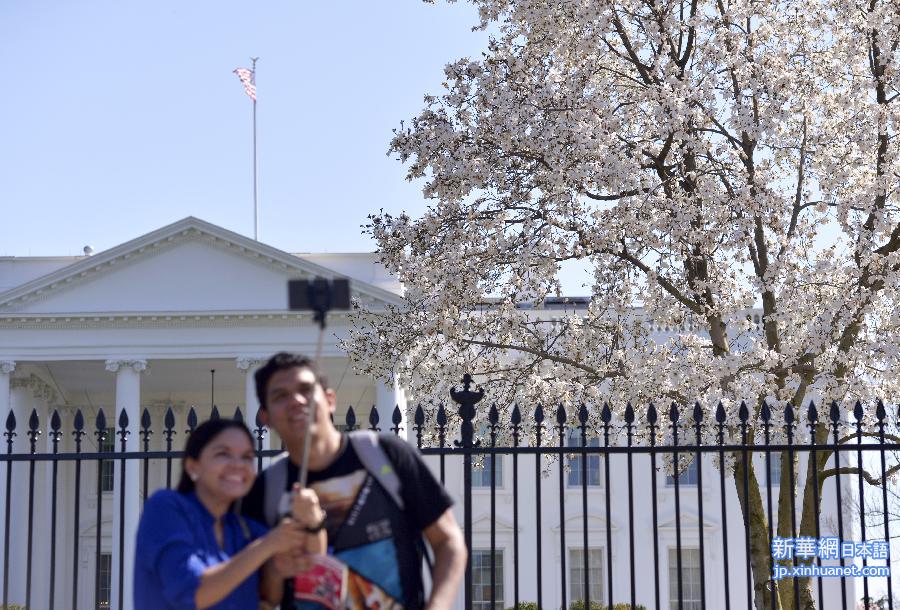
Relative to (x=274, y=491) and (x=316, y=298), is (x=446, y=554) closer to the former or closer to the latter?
(x=274, y=491)

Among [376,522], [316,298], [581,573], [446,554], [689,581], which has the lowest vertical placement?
[689,581]

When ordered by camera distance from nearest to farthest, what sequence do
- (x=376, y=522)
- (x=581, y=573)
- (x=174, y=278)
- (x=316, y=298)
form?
1. (x=316, y=298)
2. (x=376, y=522)
3. (x=174, y=278)
4. (x=581, y=573)

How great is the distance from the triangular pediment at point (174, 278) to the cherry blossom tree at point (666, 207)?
16.4 m

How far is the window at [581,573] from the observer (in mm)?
34656

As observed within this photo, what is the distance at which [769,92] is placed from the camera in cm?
1605

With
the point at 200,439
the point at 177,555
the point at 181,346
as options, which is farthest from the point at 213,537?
the point at 181,346

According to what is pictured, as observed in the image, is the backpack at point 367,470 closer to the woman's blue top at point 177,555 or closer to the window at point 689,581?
the woman's blue top at point 177,555

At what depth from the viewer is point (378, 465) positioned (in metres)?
3.98

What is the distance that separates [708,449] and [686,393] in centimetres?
835

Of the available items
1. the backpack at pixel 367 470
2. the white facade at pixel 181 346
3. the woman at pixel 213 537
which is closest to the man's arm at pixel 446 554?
the backpack at pixel 367 470

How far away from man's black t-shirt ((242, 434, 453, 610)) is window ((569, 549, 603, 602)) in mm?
30925

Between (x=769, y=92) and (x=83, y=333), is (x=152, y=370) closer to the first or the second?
(x=83, y=333)

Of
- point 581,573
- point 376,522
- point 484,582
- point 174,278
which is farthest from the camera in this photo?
point 581,573

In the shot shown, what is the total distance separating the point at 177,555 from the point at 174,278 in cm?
3097
